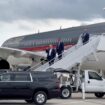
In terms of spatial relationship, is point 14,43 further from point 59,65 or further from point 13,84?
point 13,84

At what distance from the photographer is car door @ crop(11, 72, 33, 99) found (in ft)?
70.3

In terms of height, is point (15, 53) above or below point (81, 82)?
above

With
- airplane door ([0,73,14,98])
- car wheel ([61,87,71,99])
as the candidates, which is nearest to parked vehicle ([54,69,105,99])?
car wheel ([61,87,71,99])

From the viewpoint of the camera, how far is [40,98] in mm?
21859

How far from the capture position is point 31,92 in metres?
21.6

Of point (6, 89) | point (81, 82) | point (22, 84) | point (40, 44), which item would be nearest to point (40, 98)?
point (22, 84)

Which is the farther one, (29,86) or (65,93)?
(65,93)

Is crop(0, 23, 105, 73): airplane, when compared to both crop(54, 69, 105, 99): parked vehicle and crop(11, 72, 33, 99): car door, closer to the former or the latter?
crop(54, 69, 105, 99): parked vehicle

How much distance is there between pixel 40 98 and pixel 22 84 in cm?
107

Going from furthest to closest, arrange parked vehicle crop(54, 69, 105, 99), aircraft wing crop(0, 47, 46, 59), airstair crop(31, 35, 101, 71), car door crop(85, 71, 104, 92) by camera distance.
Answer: aircraft wing crop(0, 47, 46, 59), airstair crop(31, 35, 101, 71), car door crop(85, 71, 104, 92), parked vehicle crop(54, 69, 105, 99)

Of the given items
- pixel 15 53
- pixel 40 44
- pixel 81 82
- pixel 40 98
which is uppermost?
pixel 40 44

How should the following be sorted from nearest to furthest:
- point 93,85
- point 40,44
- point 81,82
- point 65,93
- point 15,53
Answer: point 65,93, point 93,85, point 81,82, point 15,53, point 40,44

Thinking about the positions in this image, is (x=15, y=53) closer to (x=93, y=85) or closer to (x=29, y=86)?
(x=93, y=85)

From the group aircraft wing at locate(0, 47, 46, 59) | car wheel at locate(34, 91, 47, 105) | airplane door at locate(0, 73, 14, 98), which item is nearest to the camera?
airplane door at locate(0, 73, 14, 98)
